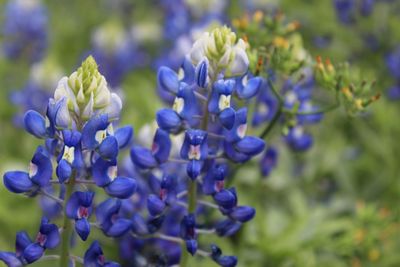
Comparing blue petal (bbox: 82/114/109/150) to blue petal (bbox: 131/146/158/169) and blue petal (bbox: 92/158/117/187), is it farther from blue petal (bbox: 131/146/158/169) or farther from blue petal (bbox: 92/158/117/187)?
blue petal (bbox: 131/146/158/169)

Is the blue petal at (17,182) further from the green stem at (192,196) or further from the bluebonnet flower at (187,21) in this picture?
the bluebonnet flower at (187,21)

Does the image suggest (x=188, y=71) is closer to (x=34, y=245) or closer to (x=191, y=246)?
(x=191, y=246)

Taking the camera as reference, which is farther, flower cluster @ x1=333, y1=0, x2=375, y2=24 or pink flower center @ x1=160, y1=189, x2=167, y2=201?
flower cluster @ x1=333, y1=0, x2=375, y2=24

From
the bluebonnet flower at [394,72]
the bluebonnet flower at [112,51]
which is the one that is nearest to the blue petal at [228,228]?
the bluebonnet flower at [394,72]

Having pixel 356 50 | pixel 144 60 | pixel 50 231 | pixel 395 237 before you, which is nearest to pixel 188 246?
pixel 50 231

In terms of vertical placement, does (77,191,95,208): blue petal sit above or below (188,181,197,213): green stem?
above

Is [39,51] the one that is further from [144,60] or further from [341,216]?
[341,216]

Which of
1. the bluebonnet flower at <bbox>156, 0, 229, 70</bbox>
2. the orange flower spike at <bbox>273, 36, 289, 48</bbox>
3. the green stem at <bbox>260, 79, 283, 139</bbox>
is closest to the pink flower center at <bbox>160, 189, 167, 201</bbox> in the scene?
the green stem at <bbox>260, 79, 283, 139</bbox>

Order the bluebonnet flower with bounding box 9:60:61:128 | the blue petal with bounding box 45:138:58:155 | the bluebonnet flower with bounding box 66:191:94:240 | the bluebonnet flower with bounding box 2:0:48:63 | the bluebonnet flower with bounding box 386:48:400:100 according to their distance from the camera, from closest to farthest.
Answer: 1. the bluebonnet flower with bounding box 66:191:94:240
2. the blue petal with bounding box 45:138:58:155
3. the bluebonnet flower with bounding box 9:60:61:128
4. the bluebonnet flower with bounding box 386:48:400:100
5. the bluebonnet flower with bounding box 2:0:48:63
